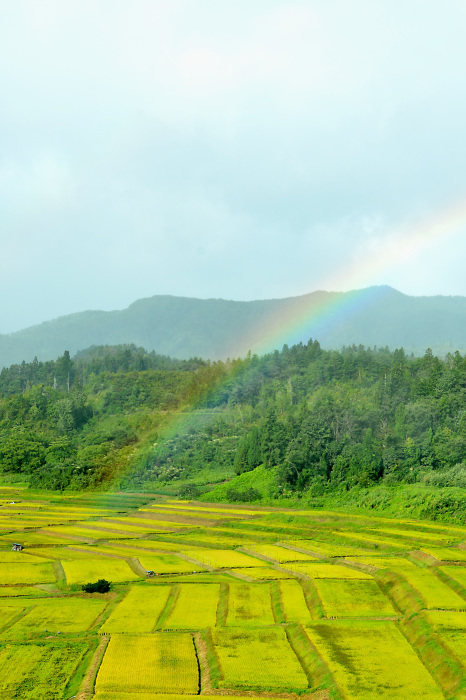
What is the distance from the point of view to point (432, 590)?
130 feet

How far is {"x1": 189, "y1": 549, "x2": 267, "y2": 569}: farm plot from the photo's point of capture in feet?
165

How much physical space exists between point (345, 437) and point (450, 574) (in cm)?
4835

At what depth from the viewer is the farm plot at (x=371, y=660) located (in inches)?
1022

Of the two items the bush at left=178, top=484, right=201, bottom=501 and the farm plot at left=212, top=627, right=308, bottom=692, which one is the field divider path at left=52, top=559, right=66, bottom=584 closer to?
the farm plot at left=212, top=627, right=308, bottom=692

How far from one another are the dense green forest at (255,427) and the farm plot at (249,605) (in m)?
39.7

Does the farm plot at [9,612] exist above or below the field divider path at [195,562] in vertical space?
above

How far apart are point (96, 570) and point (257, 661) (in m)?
22.5

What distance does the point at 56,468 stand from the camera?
331 feet

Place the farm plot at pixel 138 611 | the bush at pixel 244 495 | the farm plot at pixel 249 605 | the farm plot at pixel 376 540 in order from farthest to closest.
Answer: the bush at pixel 244 495 < the farm plot at pixel 376 540 < the farm plot at pixel 249 605 < the farm plot at pixel 138 611

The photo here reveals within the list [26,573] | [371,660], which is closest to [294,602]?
[371,660]

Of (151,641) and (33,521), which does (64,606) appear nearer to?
(151,641)

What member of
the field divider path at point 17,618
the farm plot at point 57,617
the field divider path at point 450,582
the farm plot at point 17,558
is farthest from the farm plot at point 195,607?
the farm plot at point 17,558

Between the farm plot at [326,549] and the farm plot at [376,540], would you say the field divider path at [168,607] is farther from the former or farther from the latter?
the farm plot at [376,540]

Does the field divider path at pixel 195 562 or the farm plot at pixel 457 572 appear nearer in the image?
the farm plot at pixel 457 572
